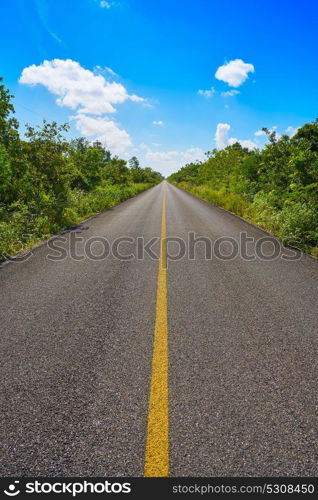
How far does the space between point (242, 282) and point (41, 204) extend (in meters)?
8.66

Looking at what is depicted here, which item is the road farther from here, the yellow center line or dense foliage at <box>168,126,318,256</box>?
dense foliage at <box>168,126,318,256</box>

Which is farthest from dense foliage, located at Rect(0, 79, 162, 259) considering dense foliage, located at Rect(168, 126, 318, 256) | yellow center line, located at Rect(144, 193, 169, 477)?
dense foliage, located at Rect(168, 126, 318, 256)

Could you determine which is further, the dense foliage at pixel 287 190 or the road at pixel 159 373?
the dense foliage at pixel 287 190

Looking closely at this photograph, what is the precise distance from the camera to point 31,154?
432 inches

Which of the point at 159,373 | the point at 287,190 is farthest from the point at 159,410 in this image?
the point at 287,190

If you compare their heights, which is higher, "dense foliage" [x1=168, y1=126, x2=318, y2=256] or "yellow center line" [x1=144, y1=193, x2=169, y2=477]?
"dense foliage" [x1=168, y1=126, x2=318, y2=256]

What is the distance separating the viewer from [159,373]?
2523 millimetres

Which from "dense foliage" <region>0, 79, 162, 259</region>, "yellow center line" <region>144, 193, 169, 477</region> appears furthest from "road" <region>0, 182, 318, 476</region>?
"dense foliage" <region>0, 79, 162, 259</region>

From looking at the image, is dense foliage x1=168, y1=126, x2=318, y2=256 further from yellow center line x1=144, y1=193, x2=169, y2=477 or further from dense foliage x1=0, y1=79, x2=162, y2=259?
dense foliage x1=0, y1=79, x2=162, y2=259

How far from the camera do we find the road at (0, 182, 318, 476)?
1.77m

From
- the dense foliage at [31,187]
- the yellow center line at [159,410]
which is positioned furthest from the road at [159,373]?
the dense foliage at [31,187]

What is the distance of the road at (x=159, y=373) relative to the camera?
177cm

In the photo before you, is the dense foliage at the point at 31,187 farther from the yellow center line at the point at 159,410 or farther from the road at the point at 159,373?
the yellow center line at the point at 159,410

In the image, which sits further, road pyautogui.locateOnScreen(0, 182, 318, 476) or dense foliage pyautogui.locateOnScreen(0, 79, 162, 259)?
dense foliage pyautogui.locateOnScreen(0, 79, 162, 259)
